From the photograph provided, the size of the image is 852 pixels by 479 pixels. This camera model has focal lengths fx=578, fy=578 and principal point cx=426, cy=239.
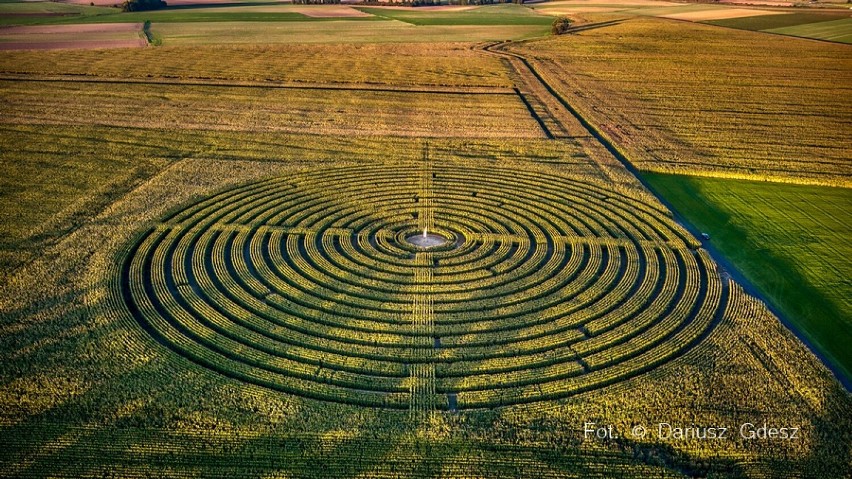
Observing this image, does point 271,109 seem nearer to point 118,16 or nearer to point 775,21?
point 118,16

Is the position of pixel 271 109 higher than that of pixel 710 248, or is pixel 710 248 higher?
pixel 271 109

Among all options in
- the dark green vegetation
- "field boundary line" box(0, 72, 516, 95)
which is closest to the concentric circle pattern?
the dark green vegetation

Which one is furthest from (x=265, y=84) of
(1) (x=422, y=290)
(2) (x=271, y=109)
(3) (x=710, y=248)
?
(3) (x=710, y=248)

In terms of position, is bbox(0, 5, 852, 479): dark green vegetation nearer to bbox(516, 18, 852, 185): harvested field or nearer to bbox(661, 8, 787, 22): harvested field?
bbox(516, 18, 852, 185): harvested field

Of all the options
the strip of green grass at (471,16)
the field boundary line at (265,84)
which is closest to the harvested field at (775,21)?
the strip of green grass at (471,16)

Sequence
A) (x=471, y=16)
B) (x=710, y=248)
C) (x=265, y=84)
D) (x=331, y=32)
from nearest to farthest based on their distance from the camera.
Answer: (x=710, y=248), (x=265, y=84), (x=331, y=32), (x=471, y=16)

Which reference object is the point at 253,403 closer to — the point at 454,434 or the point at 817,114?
the point at 454,434

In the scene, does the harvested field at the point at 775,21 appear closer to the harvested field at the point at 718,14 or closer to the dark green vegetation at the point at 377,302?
the harvested field at the point at 718,14
